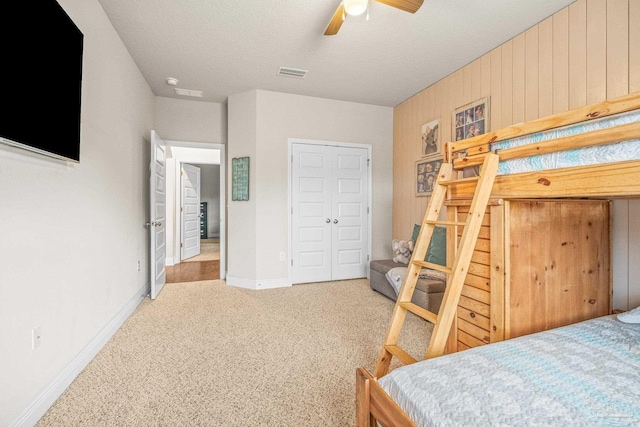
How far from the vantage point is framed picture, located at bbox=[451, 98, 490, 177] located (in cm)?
310

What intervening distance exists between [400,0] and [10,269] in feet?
8.63

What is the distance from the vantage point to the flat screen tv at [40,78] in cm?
127

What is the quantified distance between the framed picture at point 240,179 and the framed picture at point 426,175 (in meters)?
2.43

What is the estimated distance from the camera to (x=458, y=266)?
58.8 inches

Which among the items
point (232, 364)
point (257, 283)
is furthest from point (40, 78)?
point (257, 283)

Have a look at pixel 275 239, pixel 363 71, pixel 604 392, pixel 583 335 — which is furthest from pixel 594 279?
pixel 275 239

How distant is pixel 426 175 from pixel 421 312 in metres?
2.76

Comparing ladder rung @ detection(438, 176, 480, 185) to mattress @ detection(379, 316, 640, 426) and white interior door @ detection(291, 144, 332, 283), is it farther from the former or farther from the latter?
white interior door @ detection(291, 144, 332, 283)

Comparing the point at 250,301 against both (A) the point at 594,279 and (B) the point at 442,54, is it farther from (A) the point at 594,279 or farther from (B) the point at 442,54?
(B) the point at 442,54

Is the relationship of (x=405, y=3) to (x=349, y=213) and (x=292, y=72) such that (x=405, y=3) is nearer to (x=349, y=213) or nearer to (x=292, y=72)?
(x=292, y=72)

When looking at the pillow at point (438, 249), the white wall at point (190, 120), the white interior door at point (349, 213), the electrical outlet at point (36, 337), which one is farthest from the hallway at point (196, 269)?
the pillow at point (438, 249)

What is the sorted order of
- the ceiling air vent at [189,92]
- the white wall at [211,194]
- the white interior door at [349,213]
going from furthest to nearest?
1. the white wall at [211,194]
2. the white interior door at [349,213]
3. the ceiling air vent at [189,92]

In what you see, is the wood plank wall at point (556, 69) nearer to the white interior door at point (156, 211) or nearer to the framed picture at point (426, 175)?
the framed picture at point (426, 175)

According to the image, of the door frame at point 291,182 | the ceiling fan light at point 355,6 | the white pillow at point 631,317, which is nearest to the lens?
the white pillow at point 631,317
